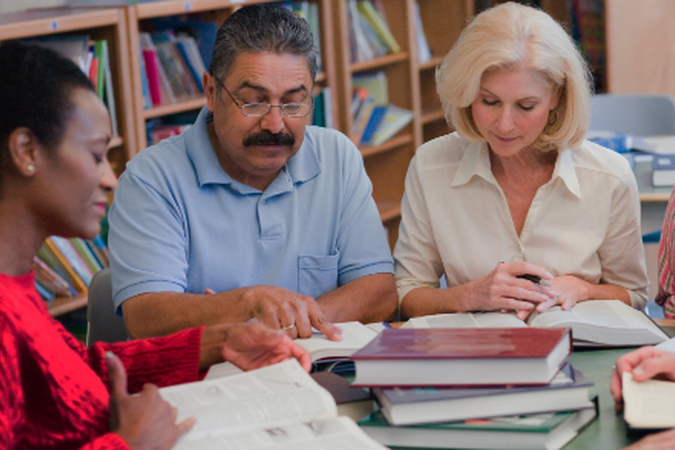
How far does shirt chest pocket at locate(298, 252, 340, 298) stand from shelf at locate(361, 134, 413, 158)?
6.96 ft

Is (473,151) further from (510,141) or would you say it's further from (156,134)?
(156,134)

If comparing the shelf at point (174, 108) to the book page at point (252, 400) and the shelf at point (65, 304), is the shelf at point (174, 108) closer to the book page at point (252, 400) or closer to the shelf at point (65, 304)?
the shelf at point (65, 304)

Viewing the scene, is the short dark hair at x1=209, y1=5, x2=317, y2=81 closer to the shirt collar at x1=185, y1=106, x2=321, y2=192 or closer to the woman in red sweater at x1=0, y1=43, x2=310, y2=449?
the shirt collar at x1=185, y1=106, x2=321, y2=192

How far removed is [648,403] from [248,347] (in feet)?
1.99

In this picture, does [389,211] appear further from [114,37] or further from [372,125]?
[114,37]

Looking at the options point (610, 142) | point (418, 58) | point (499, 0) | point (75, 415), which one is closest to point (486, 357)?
point (75, 415)

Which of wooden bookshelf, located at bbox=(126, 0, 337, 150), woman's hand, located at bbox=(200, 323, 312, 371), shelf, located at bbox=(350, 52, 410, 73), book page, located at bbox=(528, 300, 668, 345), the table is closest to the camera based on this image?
the table

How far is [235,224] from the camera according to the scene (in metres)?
1.76

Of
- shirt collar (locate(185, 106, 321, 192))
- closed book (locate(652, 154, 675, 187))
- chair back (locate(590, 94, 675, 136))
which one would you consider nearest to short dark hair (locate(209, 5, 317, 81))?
shirt collar (locate(185, 106, 321, 192))

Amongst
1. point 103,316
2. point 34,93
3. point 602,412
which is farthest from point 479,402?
point 103,316

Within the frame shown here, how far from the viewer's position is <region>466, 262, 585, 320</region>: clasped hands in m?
1.55

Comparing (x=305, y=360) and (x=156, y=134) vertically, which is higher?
(x=156, y=134)

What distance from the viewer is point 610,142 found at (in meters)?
2.61

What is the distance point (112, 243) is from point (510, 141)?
0.91m
